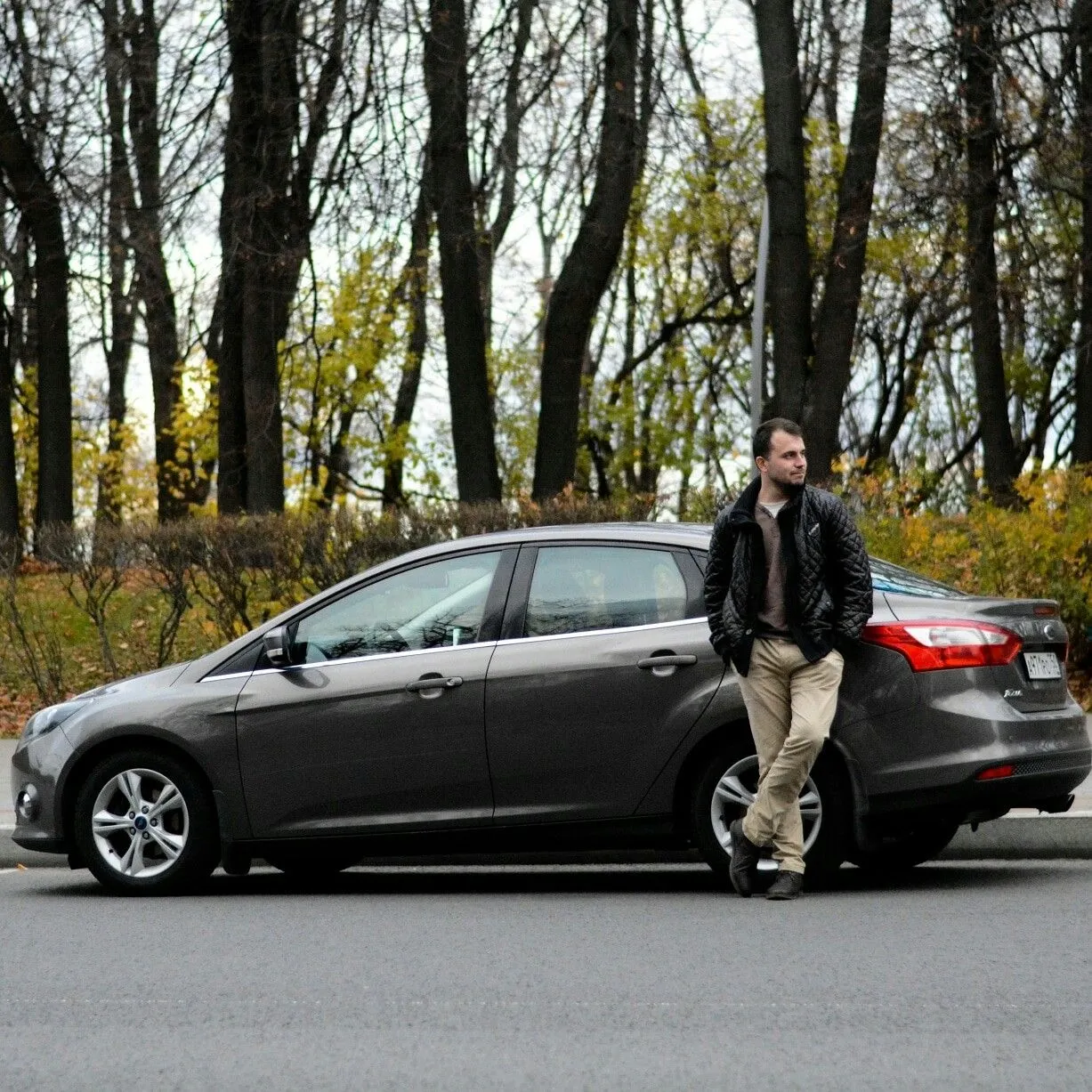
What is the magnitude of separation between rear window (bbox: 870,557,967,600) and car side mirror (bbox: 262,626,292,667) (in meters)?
2.52

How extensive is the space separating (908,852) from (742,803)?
119 cm

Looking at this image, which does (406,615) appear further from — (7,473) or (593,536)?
(7,473)

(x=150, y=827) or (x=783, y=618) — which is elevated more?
(x=783, y=618)

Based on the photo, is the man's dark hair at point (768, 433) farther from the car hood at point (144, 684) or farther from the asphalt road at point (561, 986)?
the car hood at point (144, 684)

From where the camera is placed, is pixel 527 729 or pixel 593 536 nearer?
pixel 527 729

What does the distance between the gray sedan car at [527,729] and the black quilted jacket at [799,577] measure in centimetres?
24

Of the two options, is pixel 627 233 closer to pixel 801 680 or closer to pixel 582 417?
pixel 582 417

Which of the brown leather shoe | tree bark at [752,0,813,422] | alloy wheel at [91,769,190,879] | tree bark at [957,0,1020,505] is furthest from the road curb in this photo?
tree bark at [752,0,813,422]

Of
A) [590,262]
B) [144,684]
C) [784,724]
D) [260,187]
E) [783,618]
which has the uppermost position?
[260,187]

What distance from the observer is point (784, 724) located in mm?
7934

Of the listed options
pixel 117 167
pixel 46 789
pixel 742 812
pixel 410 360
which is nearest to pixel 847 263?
pixel 117 167

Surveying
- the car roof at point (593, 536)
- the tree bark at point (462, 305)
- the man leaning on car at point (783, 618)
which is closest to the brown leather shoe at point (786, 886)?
the man leaning on car at point (783, 618)

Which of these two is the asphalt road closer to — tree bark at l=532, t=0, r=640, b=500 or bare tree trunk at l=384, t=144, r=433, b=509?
tree bark at l=532, t=0, r=640, b=500

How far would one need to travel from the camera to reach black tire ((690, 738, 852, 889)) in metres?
8.09
